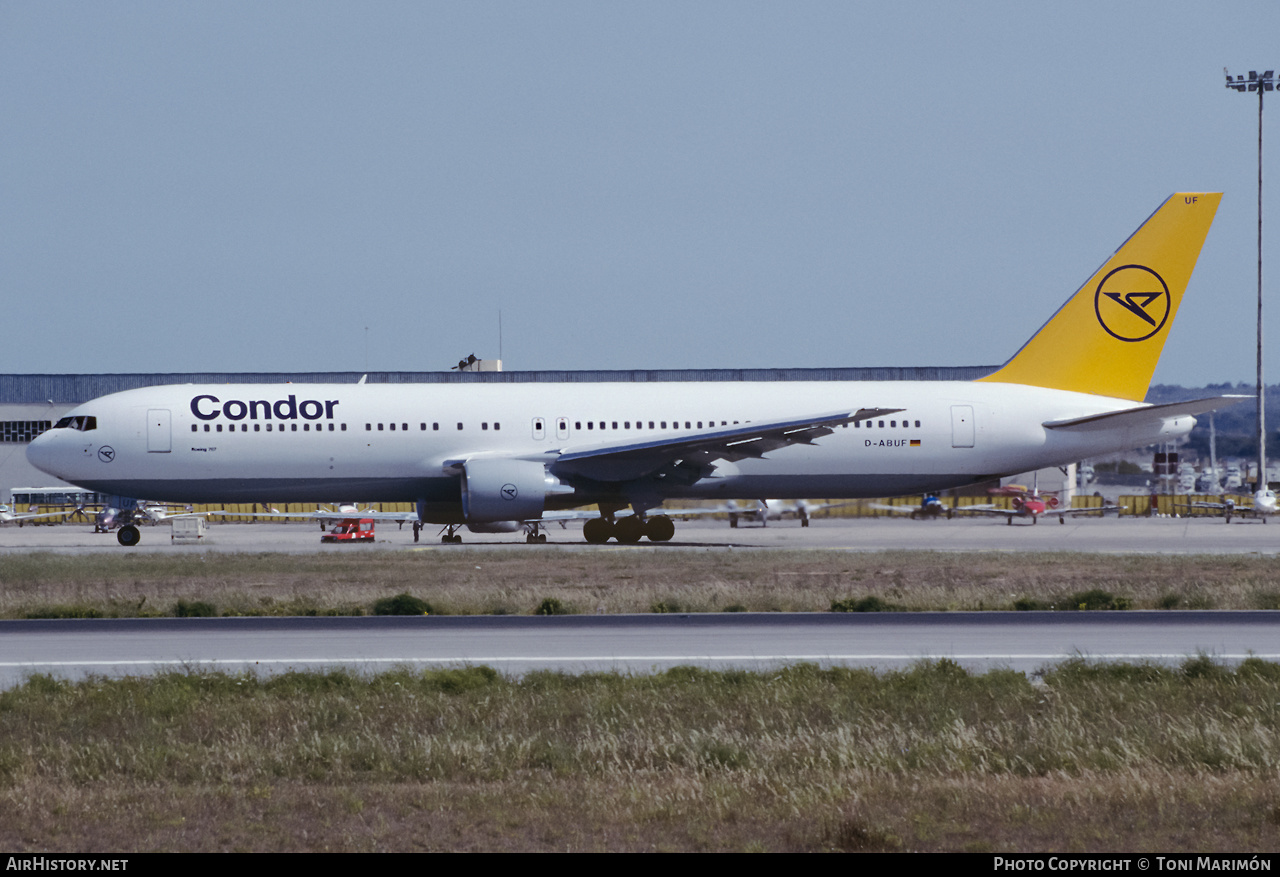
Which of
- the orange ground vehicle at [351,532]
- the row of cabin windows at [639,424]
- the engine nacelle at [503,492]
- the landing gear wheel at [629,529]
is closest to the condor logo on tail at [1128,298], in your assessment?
the row of cabin windows at [639,424]

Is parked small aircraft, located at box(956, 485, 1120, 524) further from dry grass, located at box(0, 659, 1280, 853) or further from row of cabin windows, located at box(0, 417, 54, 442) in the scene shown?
row of cabin windows, located at box(0, 417, 54, 442)

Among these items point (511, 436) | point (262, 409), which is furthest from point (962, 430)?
point (262, 409)

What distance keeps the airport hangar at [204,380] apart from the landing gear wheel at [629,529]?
26.7m

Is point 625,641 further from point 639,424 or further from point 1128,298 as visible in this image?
point 1128,298

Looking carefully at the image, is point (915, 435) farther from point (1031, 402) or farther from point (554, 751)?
point (554, 751)

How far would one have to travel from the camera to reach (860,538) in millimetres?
47000

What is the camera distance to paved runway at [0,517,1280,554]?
1615 inches

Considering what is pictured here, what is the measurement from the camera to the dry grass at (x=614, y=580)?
78.1 ft

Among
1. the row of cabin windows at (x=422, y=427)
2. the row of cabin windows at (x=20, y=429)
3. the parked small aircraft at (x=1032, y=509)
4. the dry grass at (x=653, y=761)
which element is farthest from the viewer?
the row of cabin windows at (x=20, y=429)

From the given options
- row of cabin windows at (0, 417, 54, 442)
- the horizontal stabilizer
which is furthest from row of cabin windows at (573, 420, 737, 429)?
row of cabin windows at (0, 417, 54, 442)

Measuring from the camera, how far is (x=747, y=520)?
61750 millimetres

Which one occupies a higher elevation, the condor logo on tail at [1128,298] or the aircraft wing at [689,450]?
the condor logo on tail at [1128,298]

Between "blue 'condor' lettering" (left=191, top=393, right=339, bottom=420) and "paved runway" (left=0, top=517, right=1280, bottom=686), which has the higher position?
"blue 'condor' lettering" (left=191, top=393, right=339, bottom=420)

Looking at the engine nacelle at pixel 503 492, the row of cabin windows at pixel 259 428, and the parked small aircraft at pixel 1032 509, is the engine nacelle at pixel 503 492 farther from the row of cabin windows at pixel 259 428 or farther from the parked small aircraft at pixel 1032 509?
the parked small aircraft at pixel 1032 509
